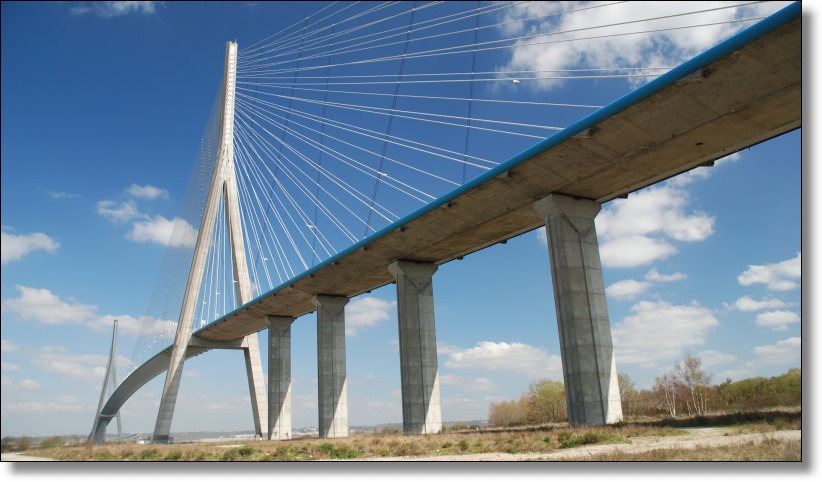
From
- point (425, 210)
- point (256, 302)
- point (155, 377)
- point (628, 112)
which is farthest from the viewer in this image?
point (155, 377)

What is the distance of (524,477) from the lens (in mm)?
10680

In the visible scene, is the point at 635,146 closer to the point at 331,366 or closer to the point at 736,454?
the point at 736,454

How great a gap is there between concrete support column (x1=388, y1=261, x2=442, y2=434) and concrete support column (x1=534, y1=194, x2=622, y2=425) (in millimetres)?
11431

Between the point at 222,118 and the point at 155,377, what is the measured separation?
55.6 metres

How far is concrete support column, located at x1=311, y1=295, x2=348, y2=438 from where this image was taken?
4272 cm

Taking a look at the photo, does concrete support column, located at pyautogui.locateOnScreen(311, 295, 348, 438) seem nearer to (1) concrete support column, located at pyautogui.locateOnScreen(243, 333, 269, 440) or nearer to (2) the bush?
(1) concrete support column, located at pyautogui.locateOnScreen(243, 333, 269, 440)

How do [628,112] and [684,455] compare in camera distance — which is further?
[628,112]

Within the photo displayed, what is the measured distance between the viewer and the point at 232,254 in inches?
1994

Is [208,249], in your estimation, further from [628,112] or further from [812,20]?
[812,20]

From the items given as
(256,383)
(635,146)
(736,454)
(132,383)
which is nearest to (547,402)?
(256,383)

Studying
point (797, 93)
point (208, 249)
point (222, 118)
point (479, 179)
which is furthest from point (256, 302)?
point (797, 93)

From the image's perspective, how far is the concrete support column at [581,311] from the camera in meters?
23.7

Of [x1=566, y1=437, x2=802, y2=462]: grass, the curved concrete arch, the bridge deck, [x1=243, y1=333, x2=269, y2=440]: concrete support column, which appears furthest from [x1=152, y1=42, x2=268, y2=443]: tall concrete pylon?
[x1=566, y1=437, x2=802, y2=462]: grass

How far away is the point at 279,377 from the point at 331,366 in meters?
Result: 11.2
